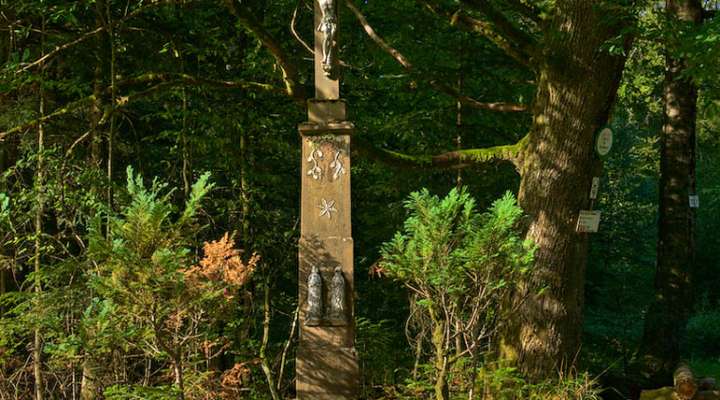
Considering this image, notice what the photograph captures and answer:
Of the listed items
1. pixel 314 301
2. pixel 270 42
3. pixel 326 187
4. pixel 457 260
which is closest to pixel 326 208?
pixel 326 187

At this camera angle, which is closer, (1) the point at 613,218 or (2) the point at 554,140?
(2) the point at 554,140

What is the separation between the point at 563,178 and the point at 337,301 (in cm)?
246

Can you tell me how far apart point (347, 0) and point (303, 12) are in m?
2.81

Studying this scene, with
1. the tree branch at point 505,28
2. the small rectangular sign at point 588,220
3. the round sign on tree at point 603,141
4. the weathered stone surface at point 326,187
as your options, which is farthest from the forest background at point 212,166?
the small rectangular sign at point 588,220

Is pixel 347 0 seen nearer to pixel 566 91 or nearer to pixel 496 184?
pixel 566 91

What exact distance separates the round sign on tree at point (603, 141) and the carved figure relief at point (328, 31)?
2486mm

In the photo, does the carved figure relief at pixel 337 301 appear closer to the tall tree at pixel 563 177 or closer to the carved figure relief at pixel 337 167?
the carved figure relief at pixel 337 167

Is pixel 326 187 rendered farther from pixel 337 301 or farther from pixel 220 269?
pixel 220 269

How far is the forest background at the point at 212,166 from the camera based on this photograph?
5.03 m

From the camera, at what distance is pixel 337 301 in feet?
16.8

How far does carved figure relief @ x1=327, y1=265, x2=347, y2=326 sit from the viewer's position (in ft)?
16.8

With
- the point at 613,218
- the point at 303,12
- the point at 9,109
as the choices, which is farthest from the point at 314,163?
the point at 613,218

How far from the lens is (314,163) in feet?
17.2

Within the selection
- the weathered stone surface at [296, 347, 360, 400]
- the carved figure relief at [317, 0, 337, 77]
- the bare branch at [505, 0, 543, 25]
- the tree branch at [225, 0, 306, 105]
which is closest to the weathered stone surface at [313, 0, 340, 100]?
the carved figure relief at [317, 0, 337, 77]
